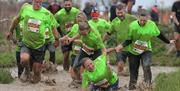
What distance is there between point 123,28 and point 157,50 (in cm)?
775

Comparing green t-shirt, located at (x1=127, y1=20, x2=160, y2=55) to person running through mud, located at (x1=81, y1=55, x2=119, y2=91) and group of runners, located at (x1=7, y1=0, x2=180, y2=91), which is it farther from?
person running through mud, located at (x1=81, y1=55, x2=119, y2=91)

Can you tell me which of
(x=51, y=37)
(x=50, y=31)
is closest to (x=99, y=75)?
(x=50, y=31)

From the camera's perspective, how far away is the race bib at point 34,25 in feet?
48.6

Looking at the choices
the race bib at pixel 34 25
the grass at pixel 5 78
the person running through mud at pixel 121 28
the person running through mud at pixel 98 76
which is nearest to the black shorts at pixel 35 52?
the race bib at pixel 34 25

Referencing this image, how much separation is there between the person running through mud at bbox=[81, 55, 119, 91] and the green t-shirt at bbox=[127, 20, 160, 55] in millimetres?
2113

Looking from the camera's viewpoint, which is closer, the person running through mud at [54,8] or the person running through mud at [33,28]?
the person running through mud at [33,28]

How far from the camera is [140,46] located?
14375mm

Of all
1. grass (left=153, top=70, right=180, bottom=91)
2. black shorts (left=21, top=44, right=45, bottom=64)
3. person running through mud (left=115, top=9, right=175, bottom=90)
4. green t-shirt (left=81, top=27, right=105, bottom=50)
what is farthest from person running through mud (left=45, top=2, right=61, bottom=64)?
grass (left=153, top=70, right=180, bottom=91)

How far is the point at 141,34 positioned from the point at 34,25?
2.52m

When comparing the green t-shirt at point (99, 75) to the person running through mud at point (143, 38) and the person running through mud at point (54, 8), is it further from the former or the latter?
the person running through mud at point (54, 8)

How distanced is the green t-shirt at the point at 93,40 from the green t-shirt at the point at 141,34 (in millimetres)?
919

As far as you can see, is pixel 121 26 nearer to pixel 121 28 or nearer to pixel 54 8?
pixel 121 28

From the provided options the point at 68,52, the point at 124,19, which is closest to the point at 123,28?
the point at 124,19

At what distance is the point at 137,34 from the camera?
46.9 ft
